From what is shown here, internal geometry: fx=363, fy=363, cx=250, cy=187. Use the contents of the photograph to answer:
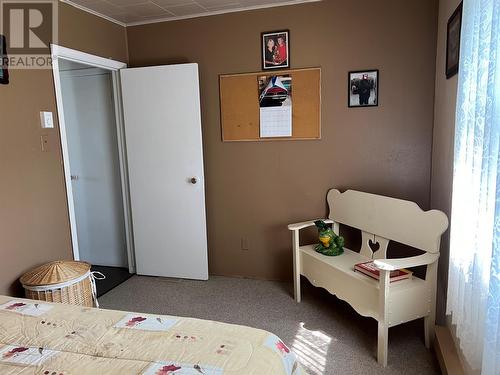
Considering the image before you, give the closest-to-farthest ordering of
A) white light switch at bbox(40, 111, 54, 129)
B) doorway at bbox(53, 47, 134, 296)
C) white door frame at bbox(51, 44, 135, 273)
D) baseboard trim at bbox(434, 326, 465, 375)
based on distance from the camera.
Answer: baseboard trim at bbox(434, 326, 465, 375)
white light switch at bbox(40, 111, 54, 129)
white door frame at bbox(51, 44, 135, 273)
doorway at bbox(53, 47, 134, 296)

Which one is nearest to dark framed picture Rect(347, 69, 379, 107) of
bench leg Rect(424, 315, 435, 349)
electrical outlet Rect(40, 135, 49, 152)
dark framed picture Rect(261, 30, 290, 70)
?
dark framed picture Rect(261, 30, 290, 70)

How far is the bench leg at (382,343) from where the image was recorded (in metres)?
2.10

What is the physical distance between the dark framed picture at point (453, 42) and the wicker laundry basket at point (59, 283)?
270 cm

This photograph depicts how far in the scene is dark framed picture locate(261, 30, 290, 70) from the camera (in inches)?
118

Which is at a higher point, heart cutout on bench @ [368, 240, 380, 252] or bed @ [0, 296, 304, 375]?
bed @ [0, 296, 304, 375]

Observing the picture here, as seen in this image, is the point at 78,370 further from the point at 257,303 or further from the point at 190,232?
the point at 190,232

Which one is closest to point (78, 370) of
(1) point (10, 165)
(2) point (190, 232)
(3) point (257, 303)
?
(1) point (10, 165)

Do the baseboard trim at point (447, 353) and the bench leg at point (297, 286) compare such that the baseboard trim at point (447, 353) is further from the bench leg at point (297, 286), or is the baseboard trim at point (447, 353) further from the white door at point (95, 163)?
the white door at point (95, 163)

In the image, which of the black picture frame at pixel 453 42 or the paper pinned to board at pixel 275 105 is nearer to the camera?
the black picture frame at pixel 453 42

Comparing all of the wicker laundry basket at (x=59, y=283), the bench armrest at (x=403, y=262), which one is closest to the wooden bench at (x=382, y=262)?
the bench armrest at (x=403, y=262)

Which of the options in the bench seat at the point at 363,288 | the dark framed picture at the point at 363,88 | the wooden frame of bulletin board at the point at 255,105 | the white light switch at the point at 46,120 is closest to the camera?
the bench seat at the point at 363,288

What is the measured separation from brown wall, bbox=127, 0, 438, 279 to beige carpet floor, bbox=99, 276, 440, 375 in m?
0.36

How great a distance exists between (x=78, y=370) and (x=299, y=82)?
252cm

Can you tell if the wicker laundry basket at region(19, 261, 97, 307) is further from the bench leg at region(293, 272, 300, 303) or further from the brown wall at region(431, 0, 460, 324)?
the brown wall at region(431, 0, 460, 324)
